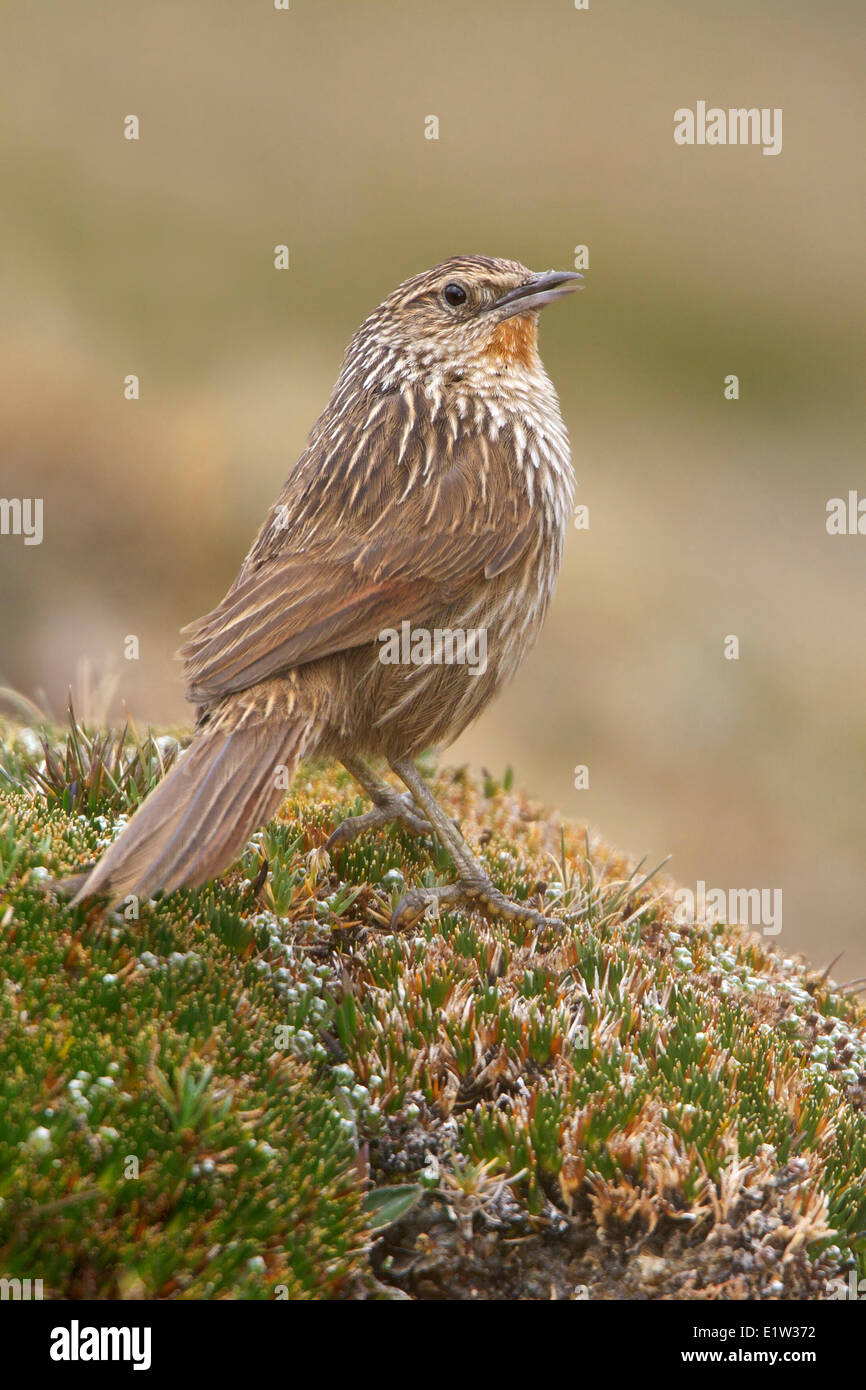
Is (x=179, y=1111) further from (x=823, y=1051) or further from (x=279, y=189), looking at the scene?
(x=279, y=189)

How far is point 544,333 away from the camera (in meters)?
21.2

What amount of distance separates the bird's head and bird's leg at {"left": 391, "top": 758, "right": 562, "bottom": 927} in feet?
6.80

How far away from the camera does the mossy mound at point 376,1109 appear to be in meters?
3.35

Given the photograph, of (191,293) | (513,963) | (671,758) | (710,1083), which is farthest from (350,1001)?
(191,293)

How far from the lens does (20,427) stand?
537 inches

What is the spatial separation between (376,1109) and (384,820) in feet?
6.08

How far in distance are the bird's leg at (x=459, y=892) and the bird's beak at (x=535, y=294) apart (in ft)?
7.46

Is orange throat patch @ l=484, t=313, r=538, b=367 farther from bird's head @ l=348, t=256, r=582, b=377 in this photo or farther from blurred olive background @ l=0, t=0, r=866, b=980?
blurred olive background @ l=0, t=0, r=866, b=980

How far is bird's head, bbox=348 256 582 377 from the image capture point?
5934mm

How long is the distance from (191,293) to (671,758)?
1069cm

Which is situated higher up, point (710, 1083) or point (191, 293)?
point (191, 293)

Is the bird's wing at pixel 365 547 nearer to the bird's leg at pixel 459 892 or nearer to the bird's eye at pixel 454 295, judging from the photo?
the bird's eye at pixel 454 295

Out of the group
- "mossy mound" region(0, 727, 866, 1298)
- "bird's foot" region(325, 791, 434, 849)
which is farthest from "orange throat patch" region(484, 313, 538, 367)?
"mossy mound" region(0, 727, 866, 1298)

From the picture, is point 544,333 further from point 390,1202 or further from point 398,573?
point 390,1202
